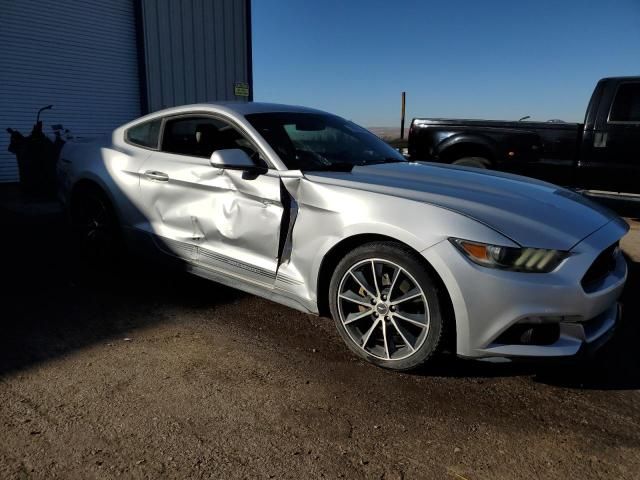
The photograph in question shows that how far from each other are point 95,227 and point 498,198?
3.30 m

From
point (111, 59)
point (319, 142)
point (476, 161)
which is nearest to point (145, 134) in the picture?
point (319, 142)

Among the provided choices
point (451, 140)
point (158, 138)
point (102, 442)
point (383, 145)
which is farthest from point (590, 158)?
point (102, 442)

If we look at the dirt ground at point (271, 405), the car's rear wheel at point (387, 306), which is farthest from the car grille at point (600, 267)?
the car's rear wheel at point (387, 306)

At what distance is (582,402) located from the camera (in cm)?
248

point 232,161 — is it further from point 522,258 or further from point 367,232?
point 522,258

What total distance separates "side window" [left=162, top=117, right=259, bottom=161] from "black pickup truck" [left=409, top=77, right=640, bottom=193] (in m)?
3.28

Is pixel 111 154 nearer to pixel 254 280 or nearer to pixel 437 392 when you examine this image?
pixel 254 280

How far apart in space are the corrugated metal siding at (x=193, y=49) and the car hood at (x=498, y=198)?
1130cm

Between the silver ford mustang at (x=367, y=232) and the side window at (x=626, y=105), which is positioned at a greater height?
the side window at (x=626, y=105)

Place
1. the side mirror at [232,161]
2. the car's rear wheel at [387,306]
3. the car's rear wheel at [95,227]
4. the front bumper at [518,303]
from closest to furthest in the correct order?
the front bumper at [518,303] → the car's rear wheel at [387,306] → the side mirror at [232,161] → the car's rear wheel at [95,227]

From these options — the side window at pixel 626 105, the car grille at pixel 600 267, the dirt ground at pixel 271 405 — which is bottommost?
the dirt ground at pixel 271 405

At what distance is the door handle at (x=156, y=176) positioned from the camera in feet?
11.9

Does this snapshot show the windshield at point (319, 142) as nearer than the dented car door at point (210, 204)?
No

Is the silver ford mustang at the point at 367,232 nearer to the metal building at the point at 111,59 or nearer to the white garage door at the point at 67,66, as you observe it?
the white garage door at the point at 67,66
